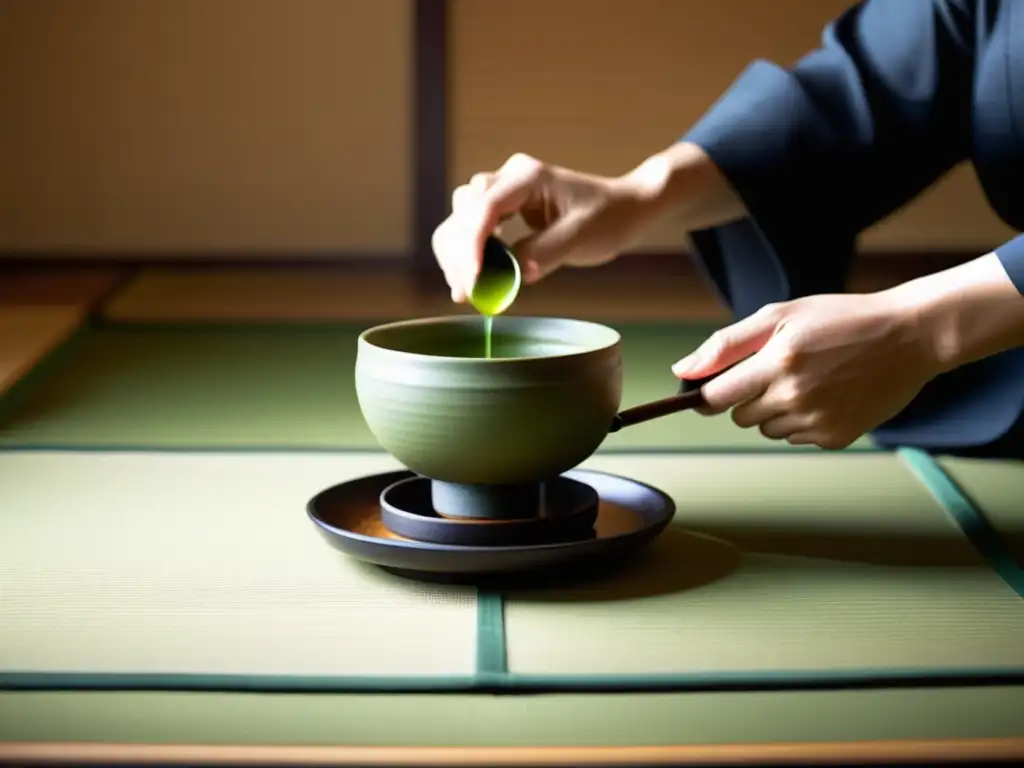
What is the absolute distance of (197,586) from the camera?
3.90ft

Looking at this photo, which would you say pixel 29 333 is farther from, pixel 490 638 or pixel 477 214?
pixel 490 638

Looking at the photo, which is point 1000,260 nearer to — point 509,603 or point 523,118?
point 509,603

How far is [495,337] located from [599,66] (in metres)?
2.17

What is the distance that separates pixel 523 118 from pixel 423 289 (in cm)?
59

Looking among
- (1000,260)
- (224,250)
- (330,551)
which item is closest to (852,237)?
(1000,260)

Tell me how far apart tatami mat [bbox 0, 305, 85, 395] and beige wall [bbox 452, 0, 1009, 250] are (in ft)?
3.64

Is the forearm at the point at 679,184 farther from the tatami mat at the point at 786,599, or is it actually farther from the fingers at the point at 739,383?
the fingers at the point at 739,383

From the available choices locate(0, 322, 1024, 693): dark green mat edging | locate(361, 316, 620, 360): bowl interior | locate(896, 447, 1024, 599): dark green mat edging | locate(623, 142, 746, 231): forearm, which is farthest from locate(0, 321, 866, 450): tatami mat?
locate(0, 322, 1024, 693): dark green mat edging

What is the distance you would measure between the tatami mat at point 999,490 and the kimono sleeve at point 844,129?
272mm

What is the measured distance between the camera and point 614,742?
91cm

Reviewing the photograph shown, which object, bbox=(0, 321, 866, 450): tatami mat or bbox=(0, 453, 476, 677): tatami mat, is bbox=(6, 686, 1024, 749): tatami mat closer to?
bbox=(0, 453, 476, 677): tatami mat

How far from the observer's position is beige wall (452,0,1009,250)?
10.9 ft

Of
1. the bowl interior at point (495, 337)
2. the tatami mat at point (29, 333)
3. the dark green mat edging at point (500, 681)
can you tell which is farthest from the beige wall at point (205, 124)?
the dark green mat edging at point (500, 681)

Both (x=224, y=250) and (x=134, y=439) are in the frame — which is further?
(x=224, y=250)
